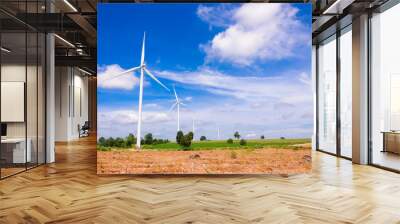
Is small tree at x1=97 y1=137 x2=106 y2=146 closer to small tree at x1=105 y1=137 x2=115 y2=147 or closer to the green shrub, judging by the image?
small tree at x1=105 y1=137 x2=115 y2=147

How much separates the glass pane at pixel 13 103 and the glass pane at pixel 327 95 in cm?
742

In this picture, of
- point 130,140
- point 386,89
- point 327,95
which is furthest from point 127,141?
point 327,95

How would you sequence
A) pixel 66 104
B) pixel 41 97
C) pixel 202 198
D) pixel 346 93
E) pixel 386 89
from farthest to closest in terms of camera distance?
pixel 66 104, pixel 346 93, pixel 41 97, pixel 386 89, pixel 202 198

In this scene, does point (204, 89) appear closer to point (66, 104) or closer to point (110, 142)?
point (110, 142)

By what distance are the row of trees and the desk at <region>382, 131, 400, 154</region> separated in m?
4.24

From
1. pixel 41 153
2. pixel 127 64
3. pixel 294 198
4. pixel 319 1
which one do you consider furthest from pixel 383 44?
pixel 41 153

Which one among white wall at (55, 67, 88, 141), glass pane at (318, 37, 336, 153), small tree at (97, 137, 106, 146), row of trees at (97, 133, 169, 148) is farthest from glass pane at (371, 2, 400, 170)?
white wall at (55, 67, 88, 141)

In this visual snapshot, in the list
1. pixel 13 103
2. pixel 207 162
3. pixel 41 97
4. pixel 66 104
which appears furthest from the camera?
pixel 66 104

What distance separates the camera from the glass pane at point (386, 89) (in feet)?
22.7

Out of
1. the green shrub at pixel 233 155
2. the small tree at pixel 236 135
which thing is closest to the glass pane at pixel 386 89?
the small tree at pixel 236 135

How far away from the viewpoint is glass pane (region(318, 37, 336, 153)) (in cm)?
986

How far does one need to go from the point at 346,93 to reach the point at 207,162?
15.0 ft

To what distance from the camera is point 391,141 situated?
7.05 meters

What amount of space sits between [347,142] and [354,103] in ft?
3.97
